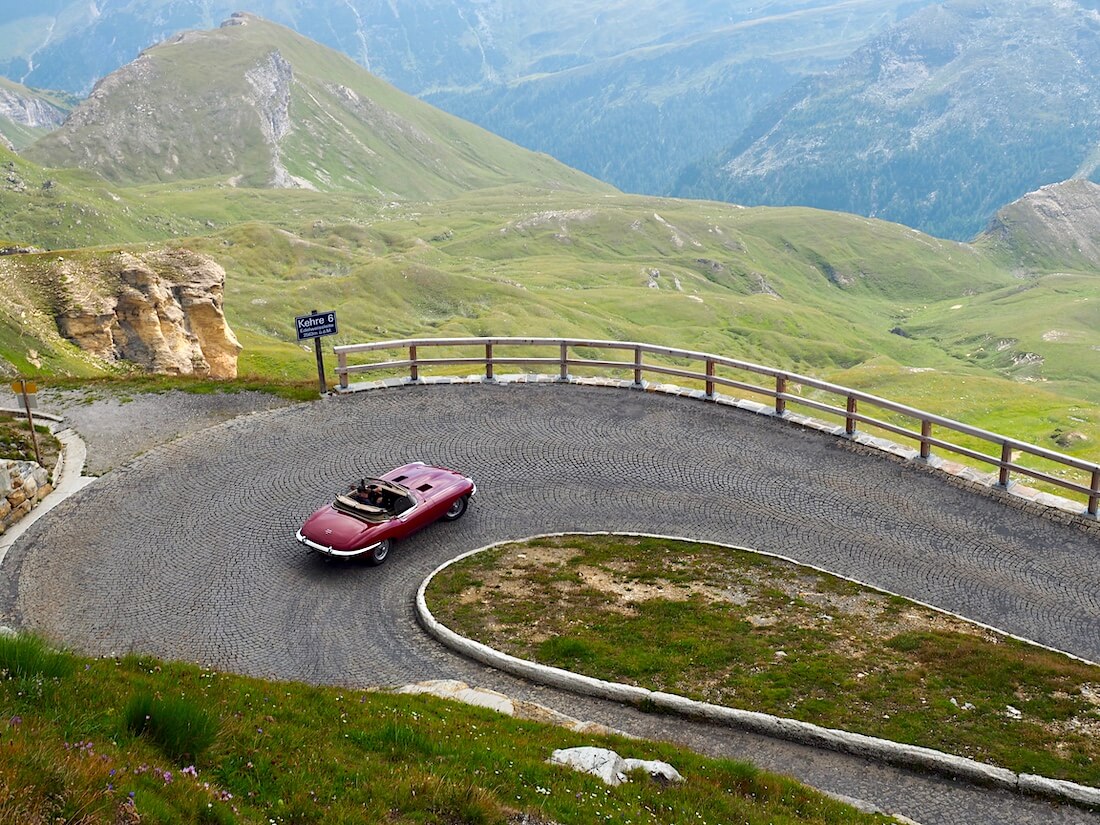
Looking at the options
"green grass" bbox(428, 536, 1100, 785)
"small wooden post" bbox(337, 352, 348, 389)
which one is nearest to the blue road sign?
"small wooden post" bbox(337, 352, 348, 389)

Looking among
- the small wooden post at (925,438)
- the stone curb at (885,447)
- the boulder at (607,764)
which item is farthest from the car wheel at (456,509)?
the small wooden post at (925,438)

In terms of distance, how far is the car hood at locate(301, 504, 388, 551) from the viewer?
1849 cm

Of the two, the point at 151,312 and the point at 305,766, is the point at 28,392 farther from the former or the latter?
the point at 151,312

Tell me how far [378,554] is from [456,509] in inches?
97.1

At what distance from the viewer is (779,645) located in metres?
15.4

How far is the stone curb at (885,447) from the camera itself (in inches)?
826

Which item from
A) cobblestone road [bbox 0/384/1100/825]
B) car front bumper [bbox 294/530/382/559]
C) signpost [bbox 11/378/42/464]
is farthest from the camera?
signpost [bbox 11/378/42/464]

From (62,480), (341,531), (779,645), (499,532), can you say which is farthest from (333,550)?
(779,645)

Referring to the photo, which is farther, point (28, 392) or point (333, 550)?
point (28, 392)

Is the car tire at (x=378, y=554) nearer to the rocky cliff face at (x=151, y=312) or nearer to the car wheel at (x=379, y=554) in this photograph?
the car wheel at (x=379, y=554)

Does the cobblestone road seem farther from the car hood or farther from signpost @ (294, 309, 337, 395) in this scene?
signpost @ (294, 309, 337, 395)

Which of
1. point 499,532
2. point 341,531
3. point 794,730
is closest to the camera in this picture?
point 794,730

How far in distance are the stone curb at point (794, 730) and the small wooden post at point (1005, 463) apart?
34.8 ft

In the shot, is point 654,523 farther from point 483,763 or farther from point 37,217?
point 37,217
